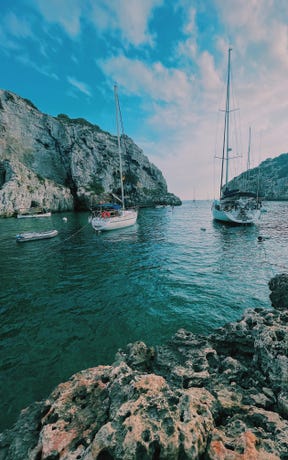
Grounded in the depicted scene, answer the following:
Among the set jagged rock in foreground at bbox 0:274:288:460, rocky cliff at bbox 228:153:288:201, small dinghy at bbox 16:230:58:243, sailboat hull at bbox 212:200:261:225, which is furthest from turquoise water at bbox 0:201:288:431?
rocky cliff at bbox 228:153:288:201

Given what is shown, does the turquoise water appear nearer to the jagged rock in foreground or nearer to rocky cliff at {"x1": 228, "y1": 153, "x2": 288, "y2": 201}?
the jagged rock in foreground

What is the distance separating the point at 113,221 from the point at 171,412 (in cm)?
2617

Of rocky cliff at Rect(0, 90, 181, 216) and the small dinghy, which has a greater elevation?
rocky cliff at Rect(0, 90, 181, 216)

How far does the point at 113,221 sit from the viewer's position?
27938 mm

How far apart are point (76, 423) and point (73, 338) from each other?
434cm

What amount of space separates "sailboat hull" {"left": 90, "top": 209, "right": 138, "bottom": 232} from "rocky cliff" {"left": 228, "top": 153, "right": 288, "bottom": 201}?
9378cm

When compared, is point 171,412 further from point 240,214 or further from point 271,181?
point 271,181

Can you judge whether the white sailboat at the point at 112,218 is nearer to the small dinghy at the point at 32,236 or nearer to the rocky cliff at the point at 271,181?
the small dinghy at the point at 32,236

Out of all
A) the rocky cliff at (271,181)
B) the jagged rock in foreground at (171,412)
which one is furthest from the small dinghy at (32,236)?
the rocky cliff at (271,181)

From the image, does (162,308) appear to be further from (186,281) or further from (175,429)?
(175,429)

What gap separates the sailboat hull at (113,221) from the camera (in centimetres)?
2681

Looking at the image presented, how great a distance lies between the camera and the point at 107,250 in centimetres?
1809

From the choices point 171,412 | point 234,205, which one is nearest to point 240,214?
point 234,205

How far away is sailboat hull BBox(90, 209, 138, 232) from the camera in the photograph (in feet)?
88.0
